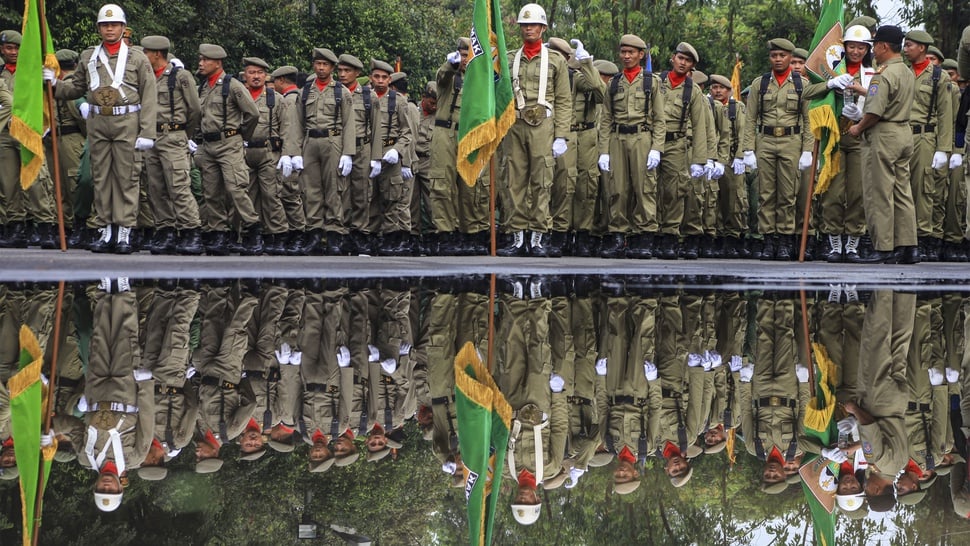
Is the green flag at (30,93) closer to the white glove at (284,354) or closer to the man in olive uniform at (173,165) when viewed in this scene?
the man in olive uniform at (173,165)

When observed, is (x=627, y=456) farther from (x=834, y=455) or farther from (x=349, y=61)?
(x=349, y=61)

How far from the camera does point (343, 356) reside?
20.1ft

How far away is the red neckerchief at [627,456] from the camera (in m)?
3.89

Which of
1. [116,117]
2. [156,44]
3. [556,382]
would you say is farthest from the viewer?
[156,44]

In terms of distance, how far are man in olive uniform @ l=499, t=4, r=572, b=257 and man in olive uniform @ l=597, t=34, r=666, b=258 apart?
0.83m

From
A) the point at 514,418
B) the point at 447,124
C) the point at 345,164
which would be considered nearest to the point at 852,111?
the point at 447,124

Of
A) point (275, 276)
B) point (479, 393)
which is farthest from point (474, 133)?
point (479, 393)

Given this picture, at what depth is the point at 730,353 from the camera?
6.39m

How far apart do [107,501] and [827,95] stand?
11064 mm

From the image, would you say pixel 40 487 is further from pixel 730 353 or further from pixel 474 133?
pixel 474 133

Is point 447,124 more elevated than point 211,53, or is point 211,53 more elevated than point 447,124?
point 211,53

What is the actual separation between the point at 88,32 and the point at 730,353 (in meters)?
17.1

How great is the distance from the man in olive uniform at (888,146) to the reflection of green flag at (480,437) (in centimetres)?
755

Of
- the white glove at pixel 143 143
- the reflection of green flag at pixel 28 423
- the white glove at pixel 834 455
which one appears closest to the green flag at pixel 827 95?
the white glove at pixel 143 143
